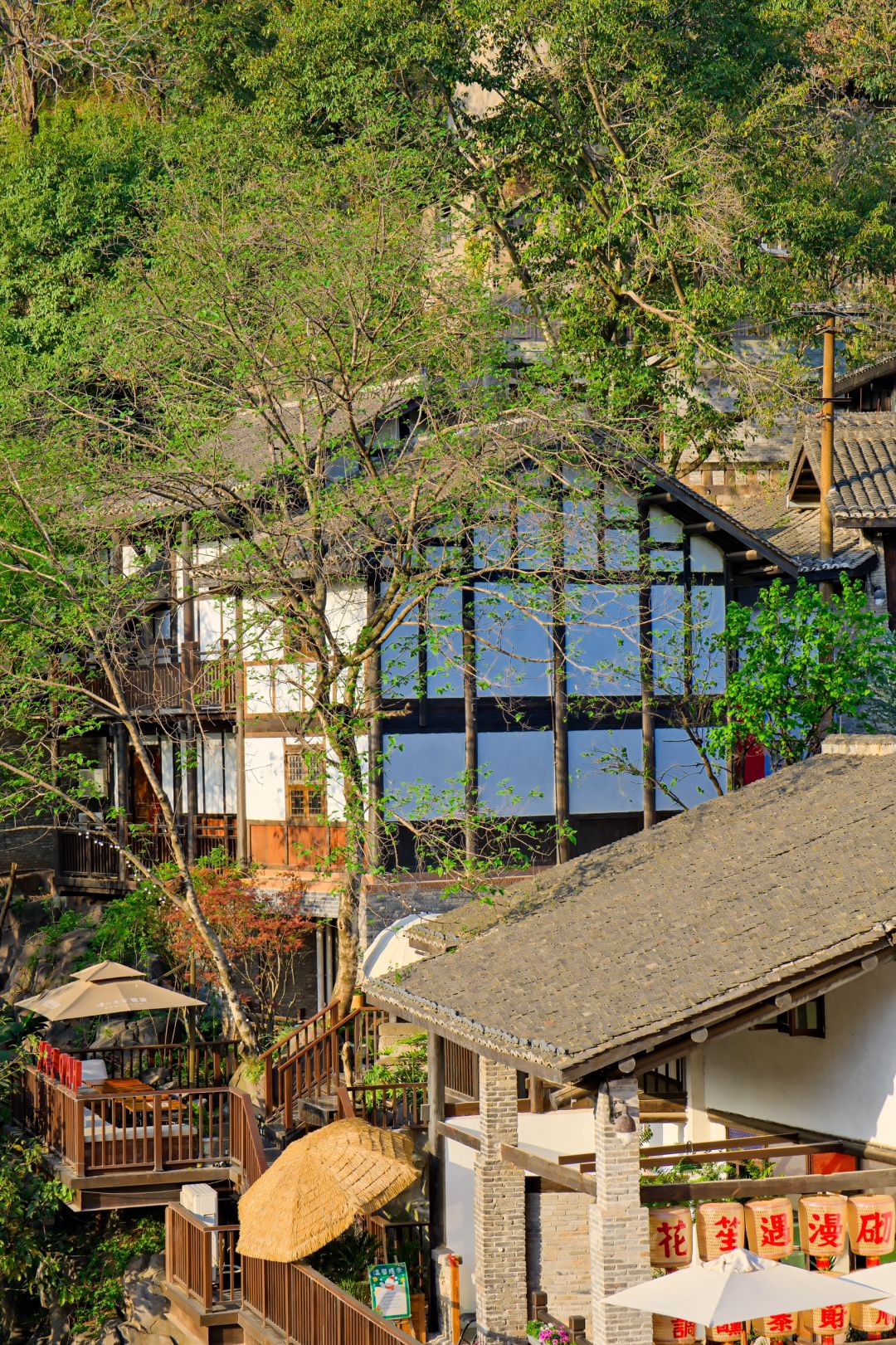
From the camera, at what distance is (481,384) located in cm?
2152

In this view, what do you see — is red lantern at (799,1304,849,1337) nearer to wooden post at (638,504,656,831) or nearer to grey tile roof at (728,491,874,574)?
grey tile roof at (728,491,874,574)

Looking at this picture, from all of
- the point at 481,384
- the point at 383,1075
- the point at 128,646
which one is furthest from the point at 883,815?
the point at 128,646

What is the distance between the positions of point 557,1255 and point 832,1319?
412cm

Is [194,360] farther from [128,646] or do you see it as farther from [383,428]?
[128,646]

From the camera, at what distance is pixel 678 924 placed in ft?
41.0

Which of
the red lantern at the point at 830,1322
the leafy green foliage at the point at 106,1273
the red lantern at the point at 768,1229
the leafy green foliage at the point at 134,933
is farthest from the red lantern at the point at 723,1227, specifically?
the leafy green foliage at the point at 134,933

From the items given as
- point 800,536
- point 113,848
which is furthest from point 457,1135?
point 113,848

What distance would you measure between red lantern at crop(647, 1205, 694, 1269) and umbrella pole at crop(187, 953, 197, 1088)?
10.3 meters

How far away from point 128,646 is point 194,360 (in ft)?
29.3

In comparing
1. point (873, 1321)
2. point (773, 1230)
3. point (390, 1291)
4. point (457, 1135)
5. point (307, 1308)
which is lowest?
point (390, 1291)

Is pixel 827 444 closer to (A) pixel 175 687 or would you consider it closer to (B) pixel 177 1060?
(A) pixel 175 687

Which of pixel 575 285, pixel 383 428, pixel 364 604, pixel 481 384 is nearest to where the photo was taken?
pixel 481 384

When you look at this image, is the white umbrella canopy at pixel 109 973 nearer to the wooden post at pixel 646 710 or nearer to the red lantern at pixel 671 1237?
the wooden post at pixel 646 710

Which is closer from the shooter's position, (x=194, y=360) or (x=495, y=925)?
(x=495, y=925)
